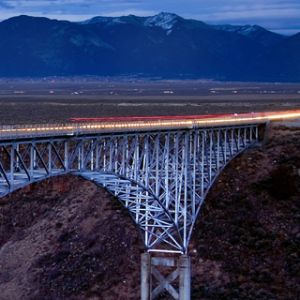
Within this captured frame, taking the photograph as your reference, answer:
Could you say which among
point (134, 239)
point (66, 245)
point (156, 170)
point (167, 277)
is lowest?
point (66, 245)

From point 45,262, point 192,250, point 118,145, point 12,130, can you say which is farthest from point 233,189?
point 12,130

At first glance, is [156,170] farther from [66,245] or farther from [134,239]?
[66,245]

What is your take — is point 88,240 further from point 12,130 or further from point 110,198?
point 12,130

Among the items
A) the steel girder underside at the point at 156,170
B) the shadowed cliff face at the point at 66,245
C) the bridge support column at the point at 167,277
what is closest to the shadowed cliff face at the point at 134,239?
the shadowed cliff face at the point at 66,245

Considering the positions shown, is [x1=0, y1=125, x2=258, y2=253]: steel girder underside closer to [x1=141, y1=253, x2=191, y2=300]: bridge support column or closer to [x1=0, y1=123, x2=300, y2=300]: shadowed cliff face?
[x1=141, y1=253, x2=191, y2=300]: bridge support column

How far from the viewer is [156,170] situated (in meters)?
59.7

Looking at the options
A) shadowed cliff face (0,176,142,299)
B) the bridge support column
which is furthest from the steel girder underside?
shadowed cliff face (0,176,142,299)

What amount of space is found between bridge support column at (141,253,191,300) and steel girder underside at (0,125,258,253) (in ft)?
2.53

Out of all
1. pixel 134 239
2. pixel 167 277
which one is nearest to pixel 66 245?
pixel 134 239

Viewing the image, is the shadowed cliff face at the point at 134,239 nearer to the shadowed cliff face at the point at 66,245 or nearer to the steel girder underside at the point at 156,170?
the shadowed cliff face at the point at 66,245

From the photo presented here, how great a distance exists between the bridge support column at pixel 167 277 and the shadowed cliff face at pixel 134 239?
3.10 meters

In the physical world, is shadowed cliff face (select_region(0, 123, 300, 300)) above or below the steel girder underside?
below

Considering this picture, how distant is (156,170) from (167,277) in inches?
318

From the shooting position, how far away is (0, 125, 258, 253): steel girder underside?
180 ft
